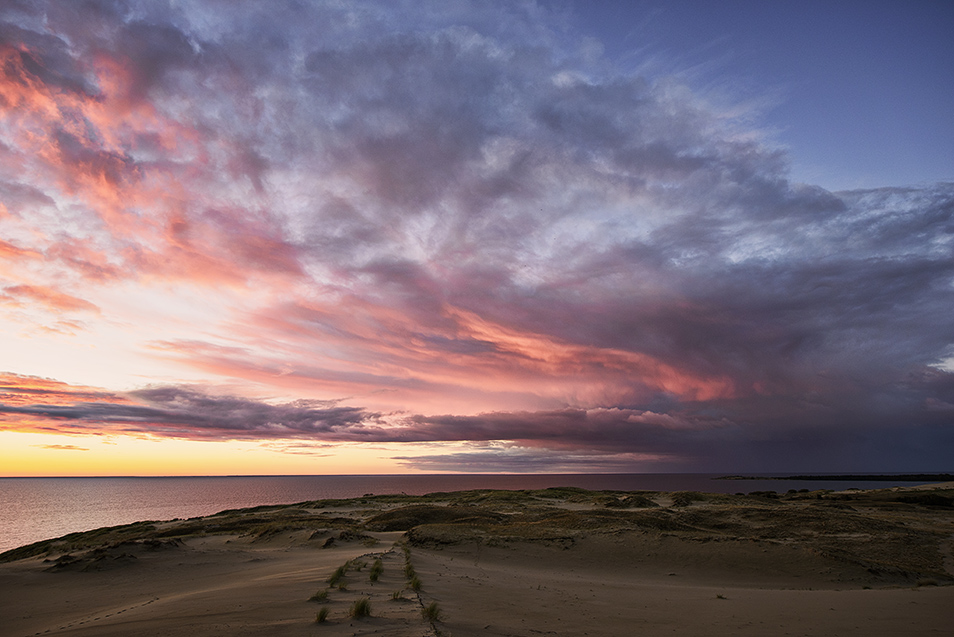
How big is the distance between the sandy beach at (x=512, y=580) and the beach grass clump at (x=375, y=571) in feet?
0.37

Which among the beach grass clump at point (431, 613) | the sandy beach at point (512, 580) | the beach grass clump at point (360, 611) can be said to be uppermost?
the beach grass clump at point (360, 611)

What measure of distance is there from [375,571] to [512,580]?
5.33 m

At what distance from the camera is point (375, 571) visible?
1617 cm

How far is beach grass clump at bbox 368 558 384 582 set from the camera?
15.4m

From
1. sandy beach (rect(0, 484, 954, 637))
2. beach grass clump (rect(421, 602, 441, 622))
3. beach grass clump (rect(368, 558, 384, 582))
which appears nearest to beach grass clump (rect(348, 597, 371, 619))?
sandy beach (rect(0, 484, 954, 637))

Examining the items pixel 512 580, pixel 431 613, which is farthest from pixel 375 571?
pixel 431 613

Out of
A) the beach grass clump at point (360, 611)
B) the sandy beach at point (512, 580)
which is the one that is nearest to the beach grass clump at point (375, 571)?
the sandy beach at point (512, 580)

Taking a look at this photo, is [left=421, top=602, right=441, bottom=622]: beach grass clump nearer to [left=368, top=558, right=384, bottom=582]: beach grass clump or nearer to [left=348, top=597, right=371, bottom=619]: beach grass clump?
[left=348, top=597, right=371, bottom=619]: beach grass clump

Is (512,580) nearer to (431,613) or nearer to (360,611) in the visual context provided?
(431,613)

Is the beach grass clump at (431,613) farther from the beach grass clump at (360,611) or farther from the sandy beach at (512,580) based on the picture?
the beach grass clump at (360,611)

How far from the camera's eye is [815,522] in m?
34.6

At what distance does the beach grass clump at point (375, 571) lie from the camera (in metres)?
15.4

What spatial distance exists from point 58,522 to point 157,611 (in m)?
103

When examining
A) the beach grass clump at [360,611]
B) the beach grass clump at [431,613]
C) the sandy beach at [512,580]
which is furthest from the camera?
the sandy beach at [512,580]
